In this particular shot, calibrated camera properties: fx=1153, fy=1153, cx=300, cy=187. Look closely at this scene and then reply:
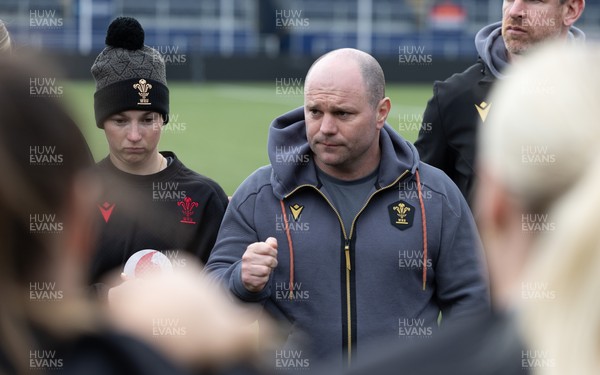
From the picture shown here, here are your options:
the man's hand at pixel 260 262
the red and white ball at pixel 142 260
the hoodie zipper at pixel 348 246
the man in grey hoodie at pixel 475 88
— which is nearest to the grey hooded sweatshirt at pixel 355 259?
the hoodie zipper at pixel 348 246

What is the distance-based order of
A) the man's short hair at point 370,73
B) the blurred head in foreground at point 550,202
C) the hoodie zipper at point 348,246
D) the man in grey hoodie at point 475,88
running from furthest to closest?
the man in grey hoodie at point 475,88 → the man's short hair at point 370,73 → the hoodie zipper at point 348,246 → the blurred head in foreground at point 550,202

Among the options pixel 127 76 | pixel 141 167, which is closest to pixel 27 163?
pixel 141 167

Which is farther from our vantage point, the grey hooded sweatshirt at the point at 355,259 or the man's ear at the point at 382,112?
the man's ear at the point at 382,112

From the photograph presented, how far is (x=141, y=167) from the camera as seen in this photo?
212 inches

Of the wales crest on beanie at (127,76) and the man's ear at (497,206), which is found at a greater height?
the man's ear at (497,206)

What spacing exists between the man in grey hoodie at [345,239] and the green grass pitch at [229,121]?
8.11m

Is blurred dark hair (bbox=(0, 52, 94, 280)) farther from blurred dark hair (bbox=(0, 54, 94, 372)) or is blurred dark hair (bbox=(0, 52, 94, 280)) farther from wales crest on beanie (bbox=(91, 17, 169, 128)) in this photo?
wales crest on beanie (bbox=(91, 17, 169, 128))

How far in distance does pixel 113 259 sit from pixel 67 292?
3375mm

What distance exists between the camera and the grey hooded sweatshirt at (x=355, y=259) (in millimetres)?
4633

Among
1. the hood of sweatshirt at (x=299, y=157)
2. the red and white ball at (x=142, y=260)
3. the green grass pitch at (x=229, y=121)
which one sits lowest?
the green grass pitch at (x=229, y=121)

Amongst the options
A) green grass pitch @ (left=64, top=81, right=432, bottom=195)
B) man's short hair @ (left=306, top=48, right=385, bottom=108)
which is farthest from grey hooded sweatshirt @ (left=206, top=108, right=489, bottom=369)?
green grass pitch @ (left=64, top=81, right=432, bottom=195)

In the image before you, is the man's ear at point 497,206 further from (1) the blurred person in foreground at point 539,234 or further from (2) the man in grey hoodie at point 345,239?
(2) the man in grey hoodie at point 345,239

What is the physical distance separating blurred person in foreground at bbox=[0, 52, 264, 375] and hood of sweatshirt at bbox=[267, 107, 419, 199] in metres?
3.02

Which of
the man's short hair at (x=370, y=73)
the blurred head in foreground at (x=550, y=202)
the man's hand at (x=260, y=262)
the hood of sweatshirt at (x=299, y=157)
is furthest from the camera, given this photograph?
the man's short hair at (x=370, y=73)
